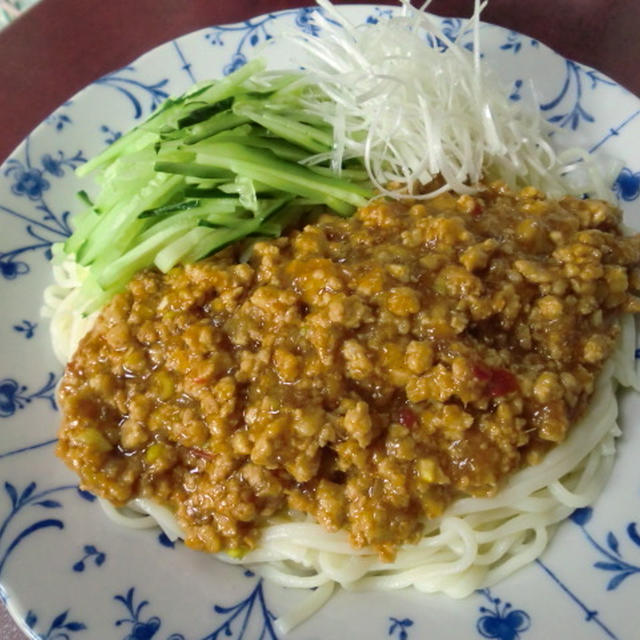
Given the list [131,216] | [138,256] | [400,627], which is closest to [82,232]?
[131,216]

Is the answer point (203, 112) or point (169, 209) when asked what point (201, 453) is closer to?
point (169, 209)

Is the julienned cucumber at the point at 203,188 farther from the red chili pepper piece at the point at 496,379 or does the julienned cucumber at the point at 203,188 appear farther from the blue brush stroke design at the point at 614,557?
the blue brush stroke design at the point at 614,557

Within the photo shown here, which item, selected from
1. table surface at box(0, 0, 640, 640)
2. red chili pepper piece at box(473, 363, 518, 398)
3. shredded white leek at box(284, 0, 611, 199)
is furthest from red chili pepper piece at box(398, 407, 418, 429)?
table surface at box(0, 0, 640, 640)

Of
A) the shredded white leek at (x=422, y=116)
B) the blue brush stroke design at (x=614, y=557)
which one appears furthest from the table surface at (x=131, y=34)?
the blue brush stroke design at (x=614, y=557)

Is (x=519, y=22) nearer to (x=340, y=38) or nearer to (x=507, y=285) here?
(x=340, y=38)

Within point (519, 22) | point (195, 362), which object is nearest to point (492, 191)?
point (195, 362)
